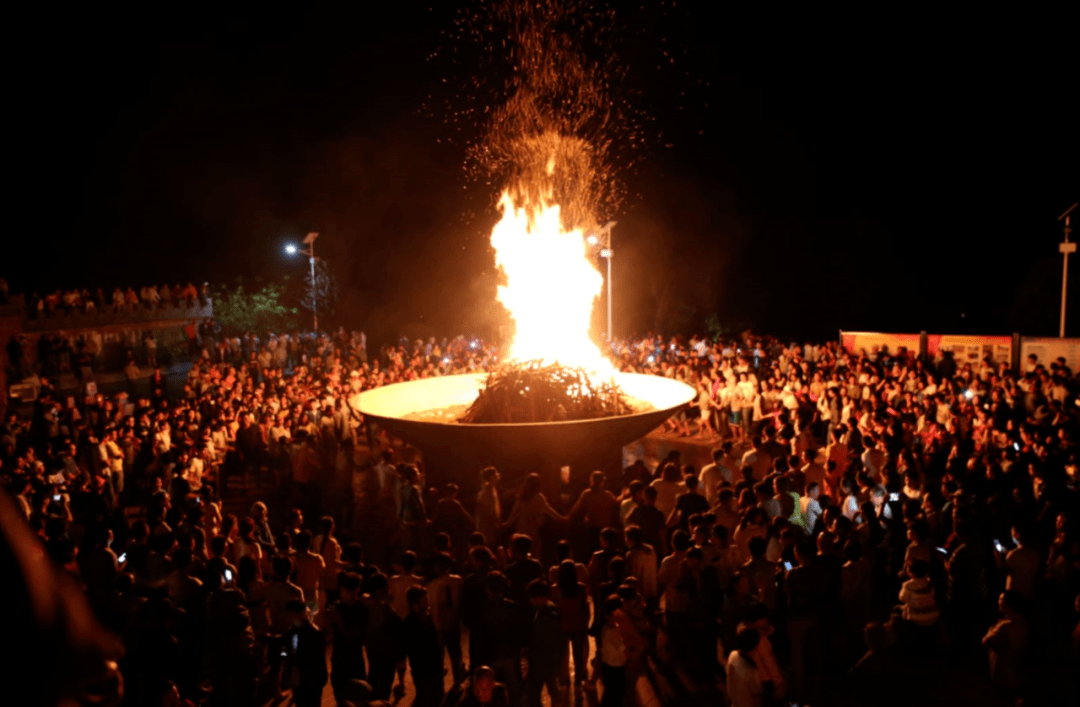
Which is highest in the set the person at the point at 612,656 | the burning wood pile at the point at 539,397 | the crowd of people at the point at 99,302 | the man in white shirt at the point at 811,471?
the crowd of people at the point at 99,302

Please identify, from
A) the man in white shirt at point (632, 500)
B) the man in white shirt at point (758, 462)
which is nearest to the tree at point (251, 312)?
the man in white shirt at point (758, 462)

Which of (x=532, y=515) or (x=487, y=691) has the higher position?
(x=532, y=515)

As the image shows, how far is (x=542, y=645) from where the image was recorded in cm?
605

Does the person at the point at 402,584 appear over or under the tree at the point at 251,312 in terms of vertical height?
under

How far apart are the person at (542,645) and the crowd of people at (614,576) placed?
0.07 feet

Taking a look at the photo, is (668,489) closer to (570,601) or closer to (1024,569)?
(570,601)

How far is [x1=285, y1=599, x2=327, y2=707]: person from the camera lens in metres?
5.77

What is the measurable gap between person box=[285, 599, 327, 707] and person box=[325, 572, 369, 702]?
0.13 meters

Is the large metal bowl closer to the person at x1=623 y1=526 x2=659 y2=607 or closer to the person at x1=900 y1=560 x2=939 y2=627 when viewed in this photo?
the person at x1=623 y1=526 x2=659 y2=607

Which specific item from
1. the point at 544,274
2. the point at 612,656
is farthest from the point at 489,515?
the point at 544,274

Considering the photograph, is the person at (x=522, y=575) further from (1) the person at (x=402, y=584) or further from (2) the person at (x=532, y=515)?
(2) the person at (x=532, y=515)

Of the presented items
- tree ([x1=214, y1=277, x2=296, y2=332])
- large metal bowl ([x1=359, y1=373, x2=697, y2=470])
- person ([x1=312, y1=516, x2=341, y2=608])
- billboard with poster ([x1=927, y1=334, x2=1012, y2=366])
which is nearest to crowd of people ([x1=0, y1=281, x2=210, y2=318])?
tree ([x1=214, y1=277, x2=296, y2=332])

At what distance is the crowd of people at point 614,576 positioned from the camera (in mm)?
5969

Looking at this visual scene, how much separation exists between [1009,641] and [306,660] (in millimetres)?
5140
